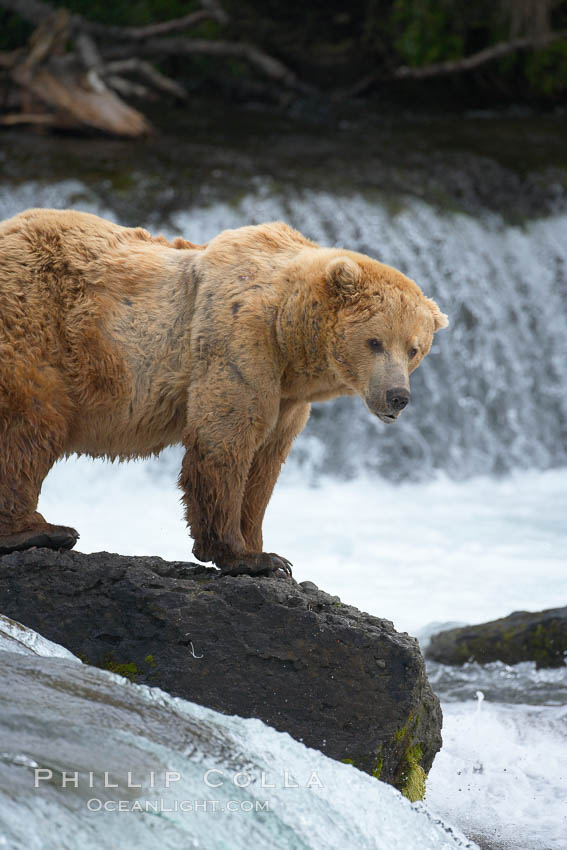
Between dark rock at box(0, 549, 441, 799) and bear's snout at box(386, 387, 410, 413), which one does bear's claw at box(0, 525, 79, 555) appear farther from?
bear's snout at box(386, 387, 410, 413)

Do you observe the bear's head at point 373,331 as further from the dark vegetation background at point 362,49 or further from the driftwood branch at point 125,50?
the dark vegetation background at point 362,49

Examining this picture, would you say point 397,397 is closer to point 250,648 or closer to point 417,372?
point 250,648

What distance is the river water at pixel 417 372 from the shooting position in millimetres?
9328

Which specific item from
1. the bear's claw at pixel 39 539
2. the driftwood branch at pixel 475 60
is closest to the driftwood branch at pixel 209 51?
the driftwood branch at pixel 475 60

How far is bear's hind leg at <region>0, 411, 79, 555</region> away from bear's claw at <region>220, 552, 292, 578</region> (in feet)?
2.18

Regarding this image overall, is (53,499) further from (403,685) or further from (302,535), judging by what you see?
(403,685)

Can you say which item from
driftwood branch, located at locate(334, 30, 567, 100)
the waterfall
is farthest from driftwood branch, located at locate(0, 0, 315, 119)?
the waterfall

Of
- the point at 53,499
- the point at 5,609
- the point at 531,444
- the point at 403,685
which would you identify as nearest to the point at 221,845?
the point at 403,685

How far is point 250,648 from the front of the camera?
4.21 metres

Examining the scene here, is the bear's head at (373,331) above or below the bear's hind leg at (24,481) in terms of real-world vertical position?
above

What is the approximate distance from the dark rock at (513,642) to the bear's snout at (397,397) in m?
3.14

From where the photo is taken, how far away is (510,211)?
1320cm

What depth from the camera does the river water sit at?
9.33 m

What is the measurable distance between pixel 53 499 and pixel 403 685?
652 cm
